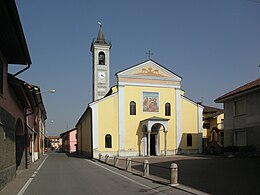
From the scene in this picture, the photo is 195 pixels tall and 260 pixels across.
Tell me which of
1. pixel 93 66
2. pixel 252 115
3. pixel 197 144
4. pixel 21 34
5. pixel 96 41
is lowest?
pixel 197 144

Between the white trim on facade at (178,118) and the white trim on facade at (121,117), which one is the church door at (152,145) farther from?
the white trim on facade at (121,117)

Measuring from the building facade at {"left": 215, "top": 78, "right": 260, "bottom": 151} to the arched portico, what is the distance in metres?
9.71

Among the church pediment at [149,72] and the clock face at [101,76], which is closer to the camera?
the church pediment at [149,72]

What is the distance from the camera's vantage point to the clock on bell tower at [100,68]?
57625 mm

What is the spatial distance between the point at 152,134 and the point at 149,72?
7447mm

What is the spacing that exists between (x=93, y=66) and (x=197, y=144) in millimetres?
23462

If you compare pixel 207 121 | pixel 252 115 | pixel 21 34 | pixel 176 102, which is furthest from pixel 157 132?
pixel 21 34

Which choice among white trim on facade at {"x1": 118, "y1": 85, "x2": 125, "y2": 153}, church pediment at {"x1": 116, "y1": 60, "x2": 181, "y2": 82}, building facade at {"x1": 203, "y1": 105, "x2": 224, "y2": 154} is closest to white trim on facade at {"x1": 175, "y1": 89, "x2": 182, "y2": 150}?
church pediment at {"x1": 116, "y1": 60, "x2": 181, "y2": 82}

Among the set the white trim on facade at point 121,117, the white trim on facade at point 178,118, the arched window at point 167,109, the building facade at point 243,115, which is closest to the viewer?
the building facade at point 243,115

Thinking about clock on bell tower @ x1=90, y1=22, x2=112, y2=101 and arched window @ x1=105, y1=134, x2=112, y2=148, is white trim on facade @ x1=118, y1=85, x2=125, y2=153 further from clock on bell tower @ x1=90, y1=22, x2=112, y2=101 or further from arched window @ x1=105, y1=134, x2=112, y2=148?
clock on bell tower @ x1=90, y1=22, x2=112, y2=101

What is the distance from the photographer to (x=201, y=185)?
13555 millimetres

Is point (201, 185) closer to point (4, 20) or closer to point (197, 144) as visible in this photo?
point (4, 20)

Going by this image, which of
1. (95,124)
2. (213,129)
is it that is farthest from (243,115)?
(213,129)

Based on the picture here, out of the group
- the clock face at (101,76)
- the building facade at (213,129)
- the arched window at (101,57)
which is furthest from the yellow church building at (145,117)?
the arched window at (101,57)
